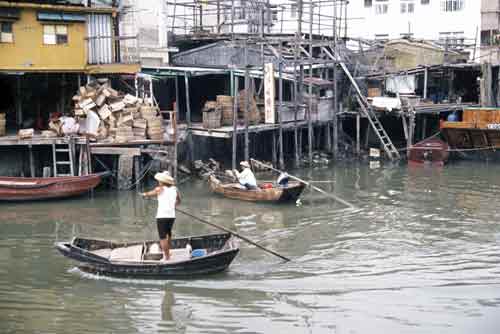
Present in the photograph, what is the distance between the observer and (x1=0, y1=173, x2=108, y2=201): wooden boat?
23.1 meters

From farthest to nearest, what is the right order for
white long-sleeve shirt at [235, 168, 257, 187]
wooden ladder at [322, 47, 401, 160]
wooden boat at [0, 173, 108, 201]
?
1. wooden ladder at [322, 47, 401, 160]
2. white long-sleeve shirt at [235, 168, 257, 187]
3. wooden boat at [0, 173, 108, 201]

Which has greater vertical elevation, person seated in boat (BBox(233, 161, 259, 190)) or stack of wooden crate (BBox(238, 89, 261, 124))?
stack of wooden crate (BBox(238, 89, 261, 124))

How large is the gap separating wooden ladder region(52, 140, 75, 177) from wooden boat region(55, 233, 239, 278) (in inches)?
375

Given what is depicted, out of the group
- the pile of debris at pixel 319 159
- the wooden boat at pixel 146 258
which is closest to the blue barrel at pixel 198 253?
the wooden boat at pixel 146 258

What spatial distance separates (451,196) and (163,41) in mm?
15253

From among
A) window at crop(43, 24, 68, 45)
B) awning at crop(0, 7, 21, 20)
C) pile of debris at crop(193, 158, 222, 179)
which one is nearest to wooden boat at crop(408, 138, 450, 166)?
pile of debris at crop(193, 158, 222, 179)

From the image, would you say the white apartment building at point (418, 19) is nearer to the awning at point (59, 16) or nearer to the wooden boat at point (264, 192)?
the awning at point (59, 16)

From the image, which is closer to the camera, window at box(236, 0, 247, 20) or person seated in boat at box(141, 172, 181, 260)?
person seated in boat at box(141, 172, 181, 260)

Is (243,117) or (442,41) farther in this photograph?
(442,41)

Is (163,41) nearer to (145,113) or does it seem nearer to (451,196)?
(145,113)

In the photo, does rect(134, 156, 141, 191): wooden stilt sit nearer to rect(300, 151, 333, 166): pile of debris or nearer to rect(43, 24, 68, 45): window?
rect(43, 24, 68, 45): window

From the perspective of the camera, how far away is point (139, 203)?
23906mm

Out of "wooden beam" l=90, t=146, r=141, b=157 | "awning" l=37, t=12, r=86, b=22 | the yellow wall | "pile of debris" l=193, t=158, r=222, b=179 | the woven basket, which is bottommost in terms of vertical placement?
"pile of debris" l=193, t=158, r=222, b=179

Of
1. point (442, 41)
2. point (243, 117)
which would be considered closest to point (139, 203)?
point (243, 117)
